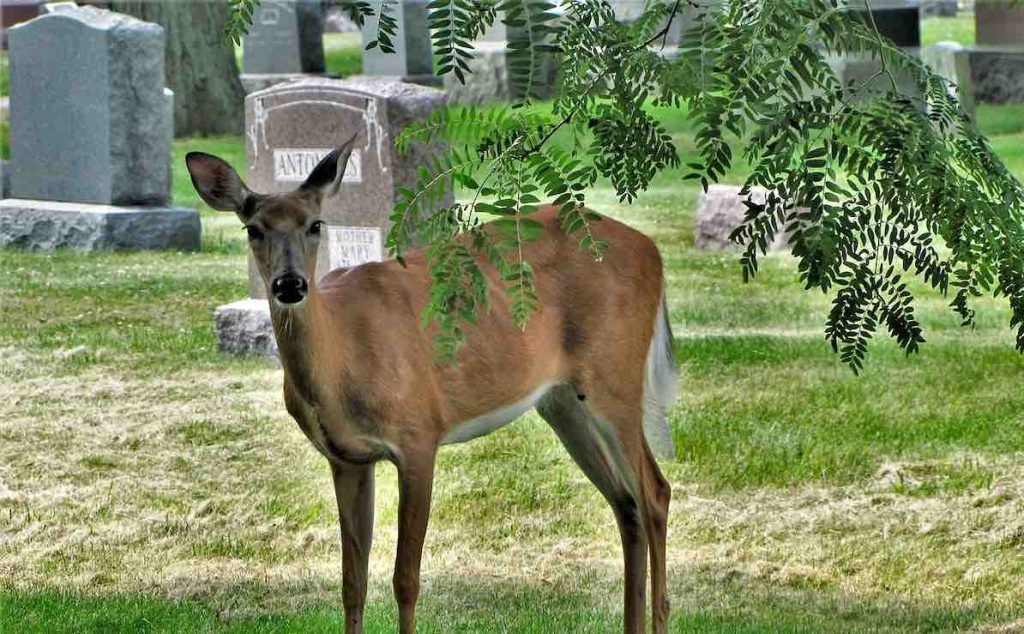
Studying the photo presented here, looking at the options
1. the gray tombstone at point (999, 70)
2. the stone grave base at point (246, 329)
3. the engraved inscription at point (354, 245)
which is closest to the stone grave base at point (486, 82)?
the gray tombstone at point (999, 70)

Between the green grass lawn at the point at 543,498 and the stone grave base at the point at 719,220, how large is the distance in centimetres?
178

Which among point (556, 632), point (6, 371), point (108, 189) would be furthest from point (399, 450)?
point (108, 189)

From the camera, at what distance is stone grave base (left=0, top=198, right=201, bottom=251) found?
14.2 metres

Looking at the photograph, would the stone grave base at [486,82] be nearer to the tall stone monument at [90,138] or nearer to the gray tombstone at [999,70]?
the gray tombstone at [999,70]

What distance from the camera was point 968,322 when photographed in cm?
474

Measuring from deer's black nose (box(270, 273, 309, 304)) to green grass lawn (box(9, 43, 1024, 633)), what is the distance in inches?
68.2

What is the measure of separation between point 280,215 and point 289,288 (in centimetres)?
22

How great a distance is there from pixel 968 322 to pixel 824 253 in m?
0.77

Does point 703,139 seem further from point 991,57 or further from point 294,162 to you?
point 991,57

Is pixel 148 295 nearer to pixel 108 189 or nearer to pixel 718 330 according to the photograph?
pixel 108 189

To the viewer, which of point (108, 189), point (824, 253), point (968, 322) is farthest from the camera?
point (108, 189)

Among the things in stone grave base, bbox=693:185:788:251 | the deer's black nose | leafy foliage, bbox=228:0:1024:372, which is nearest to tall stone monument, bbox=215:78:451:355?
stone grave base, bbox=693:185:788:251

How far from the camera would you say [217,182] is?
4785mm

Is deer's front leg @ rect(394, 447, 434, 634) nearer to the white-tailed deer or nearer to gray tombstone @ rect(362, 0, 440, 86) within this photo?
the white-tailed deer
